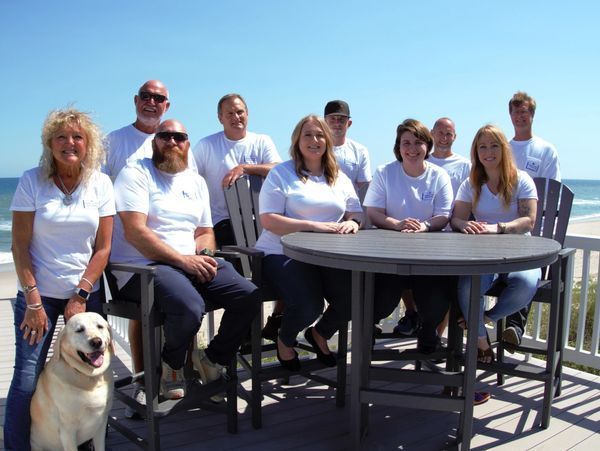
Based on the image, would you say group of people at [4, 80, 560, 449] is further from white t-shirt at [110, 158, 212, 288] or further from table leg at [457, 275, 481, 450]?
table leg at [457, 275, 481, 450]

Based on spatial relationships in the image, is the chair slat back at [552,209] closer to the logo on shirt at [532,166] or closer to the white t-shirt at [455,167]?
the logo on shirt at [532,166]

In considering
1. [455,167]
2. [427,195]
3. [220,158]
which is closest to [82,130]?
[220,158]

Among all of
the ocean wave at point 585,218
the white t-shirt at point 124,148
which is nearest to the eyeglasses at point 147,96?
the white t-shirt at point 124,148

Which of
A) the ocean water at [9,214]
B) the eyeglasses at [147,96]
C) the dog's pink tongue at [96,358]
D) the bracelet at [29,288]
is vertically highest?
the eyeglasses at [147,96]

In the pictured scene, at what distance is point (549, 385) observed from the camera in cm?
277

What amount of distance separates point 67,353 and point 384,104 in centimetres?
1468

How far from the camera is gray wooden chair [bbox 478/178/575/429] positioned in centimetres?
277

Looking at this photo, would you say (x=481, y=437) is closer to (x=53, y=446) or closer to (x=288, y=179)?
(x=288, y=179)

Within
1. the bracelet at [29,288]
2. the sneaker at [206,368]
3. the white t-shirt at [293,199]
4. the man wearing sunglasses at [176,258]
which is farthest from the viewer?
the white t-shirt at [293,199]

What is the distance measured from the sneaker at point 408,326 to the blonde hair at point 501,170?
2.79 ft

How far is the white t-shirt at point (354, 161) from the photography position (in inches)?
166

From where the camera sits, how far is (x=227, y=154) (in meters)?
3.75

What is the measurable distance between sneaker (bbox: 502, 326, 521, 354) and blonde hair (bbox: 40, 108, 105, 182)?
247cm

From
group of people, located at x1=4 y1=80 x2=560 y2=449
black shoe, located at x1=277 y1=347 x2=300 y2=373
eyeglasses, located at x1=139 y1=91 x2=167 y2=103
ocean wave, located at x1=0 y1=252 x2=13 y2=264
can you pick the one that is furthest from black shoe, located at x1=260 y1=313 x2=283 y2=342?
ocean wave, located at x1=0 y1=252 x2=13 y2=264
